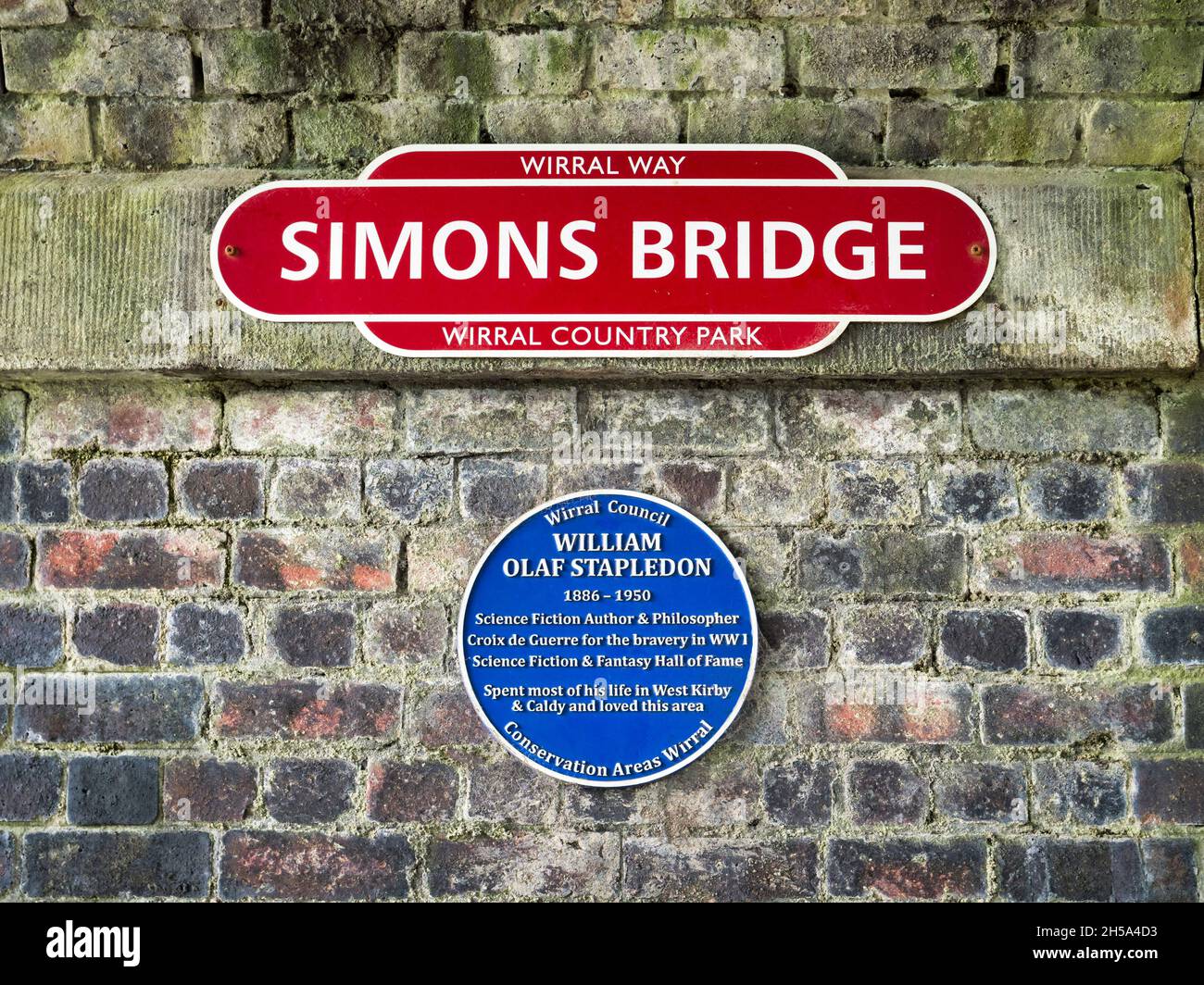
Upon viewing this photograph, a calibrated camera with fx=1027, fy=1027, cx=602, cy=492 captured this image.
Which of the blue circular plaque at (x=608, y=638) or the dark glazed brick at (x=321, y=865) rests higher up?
the blue circular plaque at (x=608, y=638)

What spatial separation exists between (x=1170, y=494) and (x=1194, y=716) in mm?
523

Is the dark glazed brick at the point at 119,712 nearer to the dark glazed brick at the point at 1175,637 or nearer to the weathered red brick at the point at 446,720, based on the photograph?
the weathered red brick at the point at 446,720

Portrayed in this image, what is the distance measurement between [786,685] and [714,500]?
18.6 inches

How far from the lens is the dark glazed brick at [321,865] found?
8.00ft

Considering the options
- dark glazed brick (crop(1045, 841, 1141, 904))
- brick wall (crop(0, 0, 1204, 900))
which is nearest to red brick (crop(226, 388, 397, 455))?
brick wall (crop(0, 0, 1204, 900))

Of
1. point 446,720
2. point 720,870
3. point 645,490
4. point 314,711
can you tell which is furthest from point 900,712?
point 314,711

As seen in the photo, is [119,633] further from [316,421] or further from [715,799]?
[715,799]

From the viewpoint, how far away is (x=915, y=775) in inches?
95.7

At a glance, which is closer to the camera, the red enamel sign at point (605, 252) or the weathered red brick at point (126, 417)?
the red enamel sign at point (605, 252)

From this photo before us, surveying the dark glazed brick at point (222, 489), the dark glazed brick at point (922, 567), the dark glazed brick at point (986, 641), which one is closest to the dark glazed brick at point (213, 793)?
the dark glazed brick at point (222, 489)

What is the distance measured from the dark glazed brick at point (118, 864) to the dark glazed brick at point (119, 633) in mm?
425

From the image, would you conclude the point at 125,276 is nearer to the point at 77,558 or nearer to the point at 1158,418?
the point at 77,558

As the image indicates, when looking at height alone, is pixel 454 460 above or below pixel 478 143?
below
